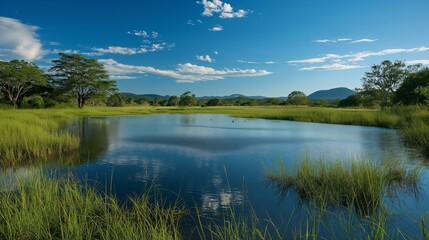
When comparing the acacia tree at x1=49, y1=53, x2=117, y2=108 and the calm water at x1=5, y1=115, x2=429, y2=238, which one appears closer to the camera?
the calm water at x1=5, y1=115, x2=429, y2=238

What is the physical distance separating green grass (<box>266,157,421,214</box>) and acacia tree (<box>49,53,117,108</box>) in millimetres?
51022

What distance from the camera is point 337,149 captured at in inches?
538

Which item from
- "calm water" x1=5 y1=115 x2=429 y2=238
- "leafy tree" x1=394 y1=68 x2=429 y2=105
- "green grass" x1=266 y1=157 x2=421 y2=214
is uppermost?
"leafy tree" x1=394 y1=68 x2=429 y2=105

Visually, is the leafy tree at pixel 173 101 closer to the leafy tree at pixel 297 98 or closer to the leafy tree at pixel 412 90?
the leafy tree at pixel 297 98

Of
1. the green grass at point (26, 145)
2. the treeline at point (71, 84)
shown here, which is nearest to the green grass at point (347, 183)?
the green grass at point (26, 145)

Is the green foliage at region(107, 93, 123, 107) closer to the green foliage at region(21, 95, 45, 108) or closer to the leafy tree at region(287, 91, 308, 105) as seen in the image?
the green foliage at region(21, 95, 45, 108)

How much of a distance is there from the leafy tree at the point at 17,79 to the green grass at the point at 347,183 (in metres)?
48.1

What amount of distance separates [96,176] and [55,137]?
19.0ft

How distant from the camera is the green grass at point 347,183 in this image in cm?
589

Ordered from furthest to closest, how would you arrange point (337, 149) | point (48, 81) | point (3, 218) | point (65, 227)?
point (48, 81), point (337, 149), point (3, 218), point (65, 227)

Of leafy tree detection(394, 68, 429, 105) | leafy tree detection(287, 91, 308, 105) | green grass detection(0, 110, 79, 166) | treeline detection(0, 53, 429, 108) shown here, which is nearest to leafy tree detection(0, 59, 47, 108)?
treeline detection(0, 53, 429, 108)

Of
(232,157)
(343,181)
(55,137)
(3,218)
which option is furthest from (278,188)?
(55,137)

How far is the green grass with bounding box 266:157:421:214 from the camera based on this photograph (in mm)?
5891

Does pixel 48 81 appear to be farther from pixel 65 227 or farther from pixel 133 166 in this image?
pixel 65 227
